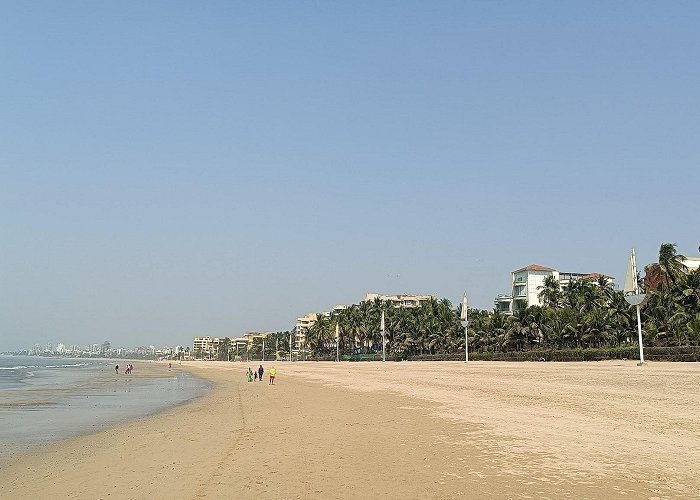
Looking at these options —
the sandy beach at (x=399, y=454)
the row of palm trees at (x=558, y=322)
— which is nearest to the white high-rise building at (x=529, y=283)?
the row of palm trees at (x=558, y=322)

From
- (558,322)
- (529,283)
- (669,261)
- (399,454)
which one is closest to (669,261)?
(669,261)

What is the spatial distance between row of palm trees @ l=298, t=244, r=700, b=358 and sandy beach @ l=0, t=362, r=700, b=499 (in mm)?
42957

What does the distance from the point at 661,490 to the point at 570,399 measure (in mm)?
15636

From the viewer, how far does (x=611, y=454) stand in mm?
12938

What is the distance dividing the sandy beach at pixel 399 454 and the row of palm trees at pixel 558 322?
42957mm

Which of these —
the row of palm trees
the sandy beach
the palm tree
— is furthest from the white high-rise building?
the sandy beach

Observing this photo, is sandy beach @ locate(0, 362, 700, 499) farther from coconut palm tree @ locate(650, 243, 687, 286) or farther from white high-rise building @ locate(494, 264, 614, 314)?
white high-rise building @ locate(494, 264, 614, 314)

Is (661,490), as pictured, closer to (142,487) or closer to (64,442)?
(142,487)

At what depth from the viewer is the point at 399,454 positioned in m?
14.0

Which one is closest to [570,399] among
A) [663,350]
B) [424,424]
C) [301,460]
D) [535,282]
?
[424,424]

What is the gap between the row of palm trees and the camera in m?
65.2

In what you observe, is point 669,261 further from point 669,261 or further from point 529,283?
point 529,283

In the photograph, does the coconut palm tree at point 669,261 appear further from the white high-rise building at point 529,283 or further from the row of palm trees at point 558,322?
the white high-rise building at point 529,283

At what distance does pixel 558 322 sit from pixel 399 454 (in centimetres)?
7244
